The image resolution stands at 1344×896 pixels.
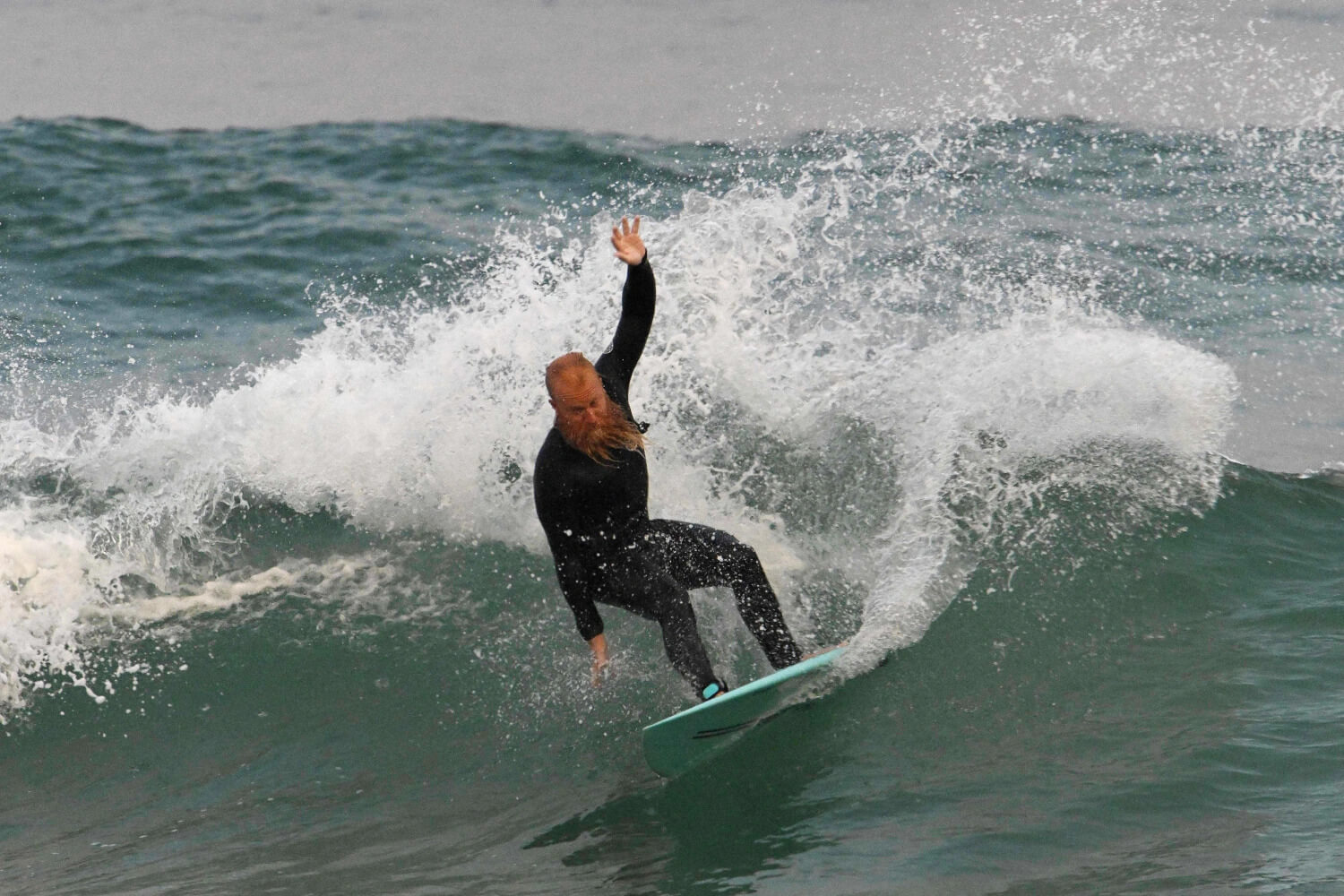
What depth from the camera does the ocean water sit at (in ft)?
13.9

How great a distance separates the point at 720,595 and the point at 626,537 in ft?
3.75

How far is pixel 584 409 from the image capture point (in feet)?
13.8

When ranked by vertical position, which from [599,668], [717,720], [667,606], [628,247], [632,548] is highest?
[628,247]

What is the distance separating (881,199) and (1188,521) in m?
6.13

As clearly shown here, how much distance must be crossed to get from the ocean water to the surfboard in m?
0.09

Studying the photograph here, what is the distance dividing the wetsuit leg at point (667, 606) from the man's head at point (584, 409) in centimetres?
51

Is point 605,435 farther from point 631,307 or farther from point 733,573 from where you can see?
point 733,573

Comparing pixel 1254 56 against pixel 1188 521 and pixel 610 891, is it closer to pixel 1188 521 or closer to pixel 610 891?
pixel 1188 521

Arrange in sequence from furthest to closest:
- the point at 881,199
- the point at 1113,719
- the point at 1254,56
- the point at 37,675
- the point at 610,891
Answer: the point at 881,199 < the point at 1254,56 < the point at 37,675 < the point at 1113,719 < the point at 610,891

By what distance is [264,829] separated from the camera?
449 cm

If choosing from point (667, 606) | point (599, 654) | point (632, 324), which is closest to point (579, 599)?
point (599, 654)

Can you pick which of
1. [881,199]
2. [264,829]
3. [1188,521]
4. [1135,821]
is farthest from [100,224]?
[1135,821]

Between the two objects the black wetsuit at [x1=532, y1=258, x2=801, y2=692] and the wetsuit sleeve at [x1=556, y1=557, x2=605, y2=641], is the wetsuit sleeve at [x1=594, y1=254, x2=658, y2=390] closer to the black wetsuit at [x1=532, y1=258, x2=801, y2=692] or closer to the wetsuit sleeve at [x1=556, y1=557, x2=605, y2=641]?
the black wetsuit at [x1=532, y1=258, x2=801, y2=692]

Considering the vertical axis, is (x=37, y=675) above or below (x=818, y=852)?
above
